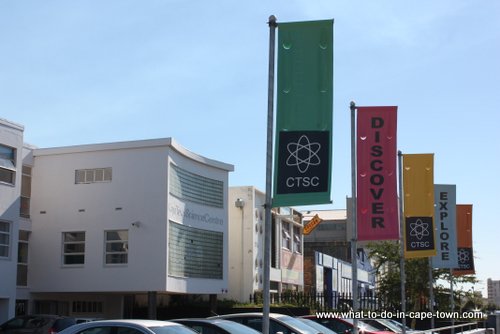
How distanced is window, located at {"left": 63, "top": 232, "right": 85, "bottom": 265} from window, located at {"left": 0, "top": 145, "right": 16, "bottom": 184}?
4.13m

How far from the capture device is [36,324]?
75.4 ft

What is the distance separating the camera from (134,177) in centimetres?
2866

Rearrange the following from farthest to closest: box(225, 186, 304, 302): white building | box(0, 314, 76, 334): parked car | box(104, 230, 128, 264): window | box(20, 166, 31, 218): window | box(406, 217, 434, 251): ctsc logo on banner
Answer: box(225, 186, 304, 302): white building, box(20, 166, 31, 218): window, box(104, 230, 128, 264): window, box(0, 314, 76, 334): parked car, box(406, 217, 434, 251): ctsc logo on banner

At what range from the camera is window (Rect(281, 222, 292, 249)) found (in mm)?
40844

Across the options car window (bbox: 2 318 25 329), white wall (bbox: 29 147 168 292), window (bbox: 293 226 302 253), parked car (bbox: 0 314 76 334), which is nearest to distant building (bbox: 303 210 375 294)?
window (bbox: 293 226 302 253)

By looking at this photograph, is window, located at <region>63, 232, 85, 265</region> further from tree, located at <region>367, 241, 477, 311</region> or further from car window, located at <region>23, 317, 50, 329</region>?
tree, located at <region>367, 241, 477, 311</region>

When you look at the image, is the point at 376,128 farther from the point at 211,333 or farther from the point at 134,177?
the point at 134,177

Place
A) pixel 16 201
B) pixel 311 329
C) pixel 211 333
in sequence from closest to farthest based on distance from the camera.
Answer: pixel 211 333, pixel 311 329, pixel 16 201

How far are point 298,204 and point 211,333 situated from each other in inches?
186

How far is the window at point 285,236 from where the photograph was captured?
134 ft

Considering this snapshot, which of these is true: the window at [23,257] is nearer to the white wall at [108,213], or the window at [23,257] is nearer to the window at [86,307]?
the white wall at [108,213]

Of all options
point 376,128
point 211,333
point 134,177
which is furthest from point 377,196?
point 134,177

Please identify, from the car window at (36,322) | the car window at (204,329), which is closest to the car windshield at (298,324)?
the car window at (204,329)

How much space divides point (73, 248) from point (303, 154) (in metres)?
20.1
